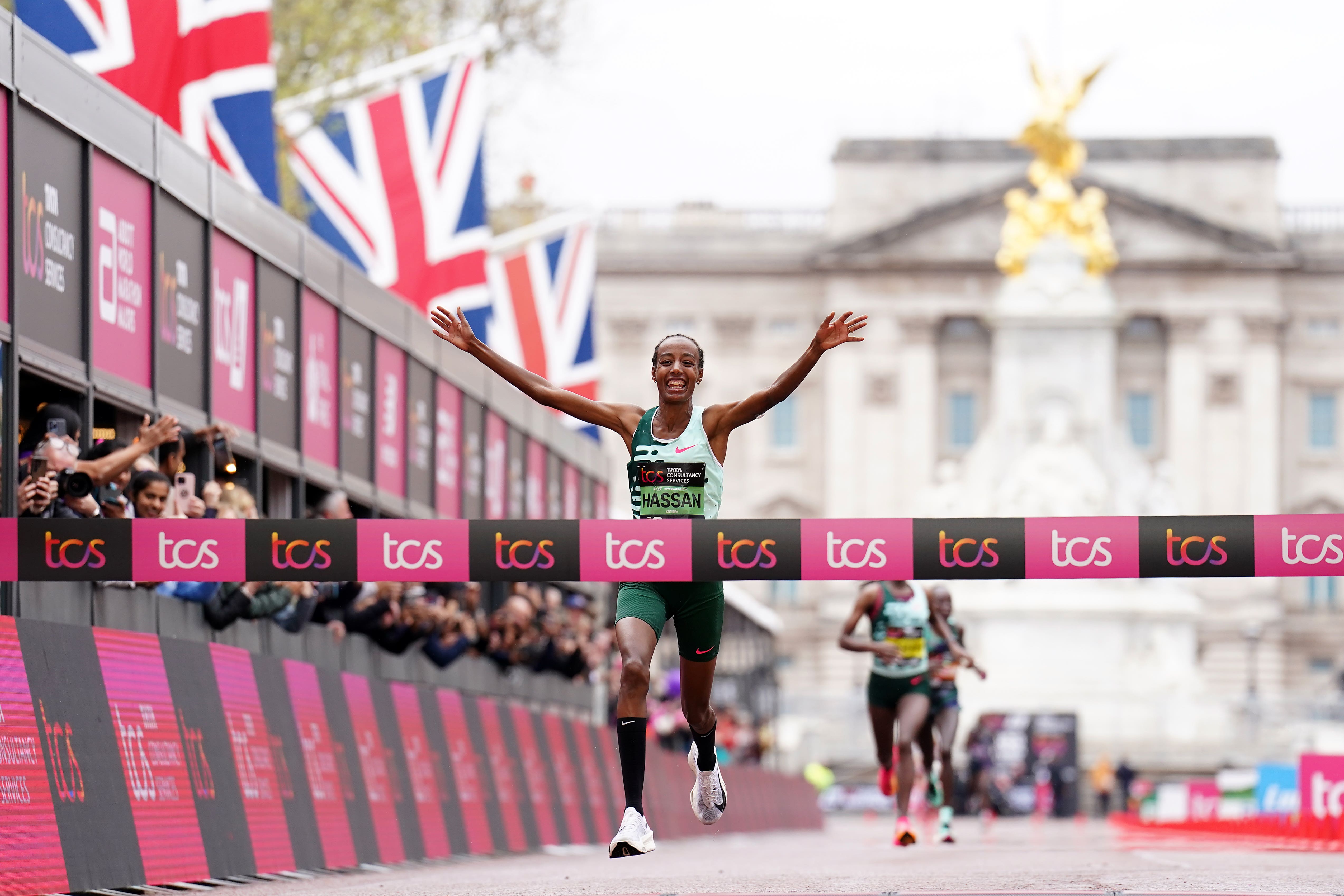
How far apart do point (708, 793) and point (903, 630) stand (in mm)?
5834

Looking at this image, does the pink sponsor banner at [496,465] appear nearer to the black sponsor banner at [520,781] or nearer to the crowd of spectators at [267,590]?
the crowd of spectators at [267,590]

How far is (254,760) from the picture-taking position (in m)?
13.7

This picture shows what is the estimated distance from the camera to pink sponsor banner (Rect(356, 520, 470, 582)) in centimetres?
1189

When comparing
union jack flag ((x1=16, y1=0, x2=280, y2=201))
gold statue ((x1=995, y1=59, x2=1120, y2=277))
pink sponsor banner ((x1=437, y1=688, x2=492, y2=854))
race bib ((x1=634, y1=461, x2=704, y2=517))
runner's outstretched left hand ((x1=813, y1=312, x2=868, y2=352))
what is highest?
gold statue ((x1=995, y1=59, x2=1120, y2=277))

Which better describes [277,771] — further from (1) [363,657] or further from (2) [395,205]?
(2) [395,205]

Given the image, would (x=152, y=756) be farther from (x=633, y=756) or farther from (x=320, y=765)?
(x=320, y=765)

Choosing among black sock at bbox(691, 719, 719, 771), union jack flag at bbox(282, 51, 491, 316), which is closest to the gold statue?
union jack flag at bbox(282, 51, 491, 316)

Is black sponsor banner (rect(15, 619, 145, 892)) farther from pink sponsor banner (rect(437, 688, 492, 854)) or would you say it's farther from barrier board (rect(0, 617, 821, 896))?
pink sponsor banner (rect(437, 688, 492, 854))

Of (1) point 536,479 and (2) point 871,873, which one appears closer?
(2) point 871,873

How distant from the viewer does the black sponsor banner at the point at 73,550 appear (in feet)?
37.7

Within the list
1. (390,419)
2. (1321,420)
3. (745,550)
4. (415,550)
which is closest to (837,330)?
(745,550)

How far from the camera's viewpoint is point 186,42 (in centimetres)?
2017

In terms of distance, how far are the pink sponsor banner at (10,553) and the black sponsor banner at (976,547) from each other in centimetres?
394

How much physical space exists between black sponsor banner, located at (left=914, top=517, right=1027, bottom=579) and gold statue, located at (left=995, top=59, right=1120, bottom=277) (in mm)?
53438
